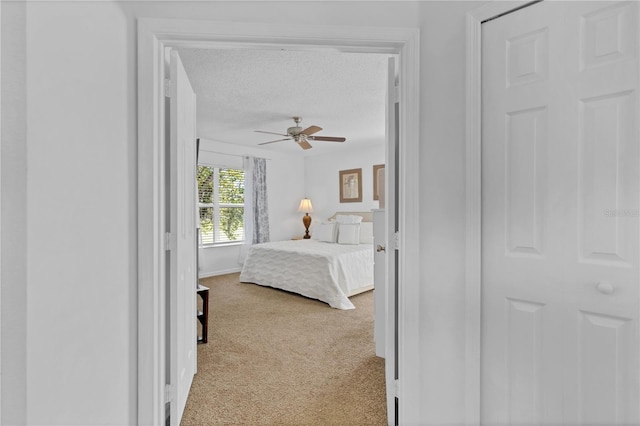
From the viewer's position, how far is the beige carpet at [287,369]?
1.84 metres

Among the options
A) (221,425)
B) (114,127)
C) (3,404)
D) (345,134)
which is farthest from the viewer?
(345,134)

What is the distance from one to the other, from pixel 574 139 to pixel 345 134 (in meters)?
4.06

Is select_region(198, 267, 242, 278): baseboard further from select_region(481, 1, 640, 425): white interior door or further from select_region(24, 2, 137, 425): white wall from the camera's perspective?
select_region(481, 1, 640, 425): white interior door

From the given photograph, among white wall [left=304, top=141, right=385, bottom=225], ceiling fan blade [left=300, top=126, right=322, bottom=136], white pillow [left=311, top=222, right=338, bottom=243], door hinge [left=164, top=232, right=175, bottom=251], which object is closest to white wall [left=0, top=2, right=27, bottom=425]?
door hinge [left=164, top=232, right=175, bottom=251]

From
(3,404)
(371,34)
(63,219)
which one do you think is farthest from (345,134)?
(3,404)

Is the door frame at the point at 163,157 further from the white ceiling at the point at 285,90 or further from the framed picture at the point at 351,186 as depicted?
the framed picture at the point at 351,186

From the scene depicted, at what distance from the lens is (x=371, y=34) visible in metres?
1.46

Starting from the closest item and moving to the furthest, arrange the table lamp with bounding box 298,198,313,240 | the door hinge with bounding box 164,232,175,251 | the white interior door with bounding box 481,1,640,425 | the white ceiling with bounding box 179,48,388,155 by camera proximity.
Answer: the white interior door with bounding box 481,1,640,425
the door hinge with bounding box 164,232,175,251
the white ceiling with bounding box 179,48,388,155
the table lamp with bounding box 298,198,313,240

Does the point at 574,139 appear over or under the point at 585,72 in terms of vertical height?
under

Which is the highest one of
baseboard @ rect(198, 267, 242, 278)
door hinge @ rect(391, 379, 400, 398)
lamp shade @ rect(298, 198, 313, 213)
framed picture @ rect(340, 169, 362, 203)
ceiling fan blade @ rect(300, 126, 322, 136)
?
ceiling fan blade @ rect(300, 126, 322, 136)

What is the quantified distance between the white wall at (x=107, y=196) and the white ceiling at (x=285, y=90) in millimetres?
587

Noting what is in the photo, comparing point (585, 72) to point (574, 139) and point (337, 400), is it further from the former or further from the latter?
point (337, 400)

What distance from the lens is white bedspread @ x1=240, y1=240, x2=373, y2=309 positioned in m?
3.95

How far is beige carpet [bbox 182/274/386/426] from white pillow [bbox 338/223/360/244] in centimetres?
145
